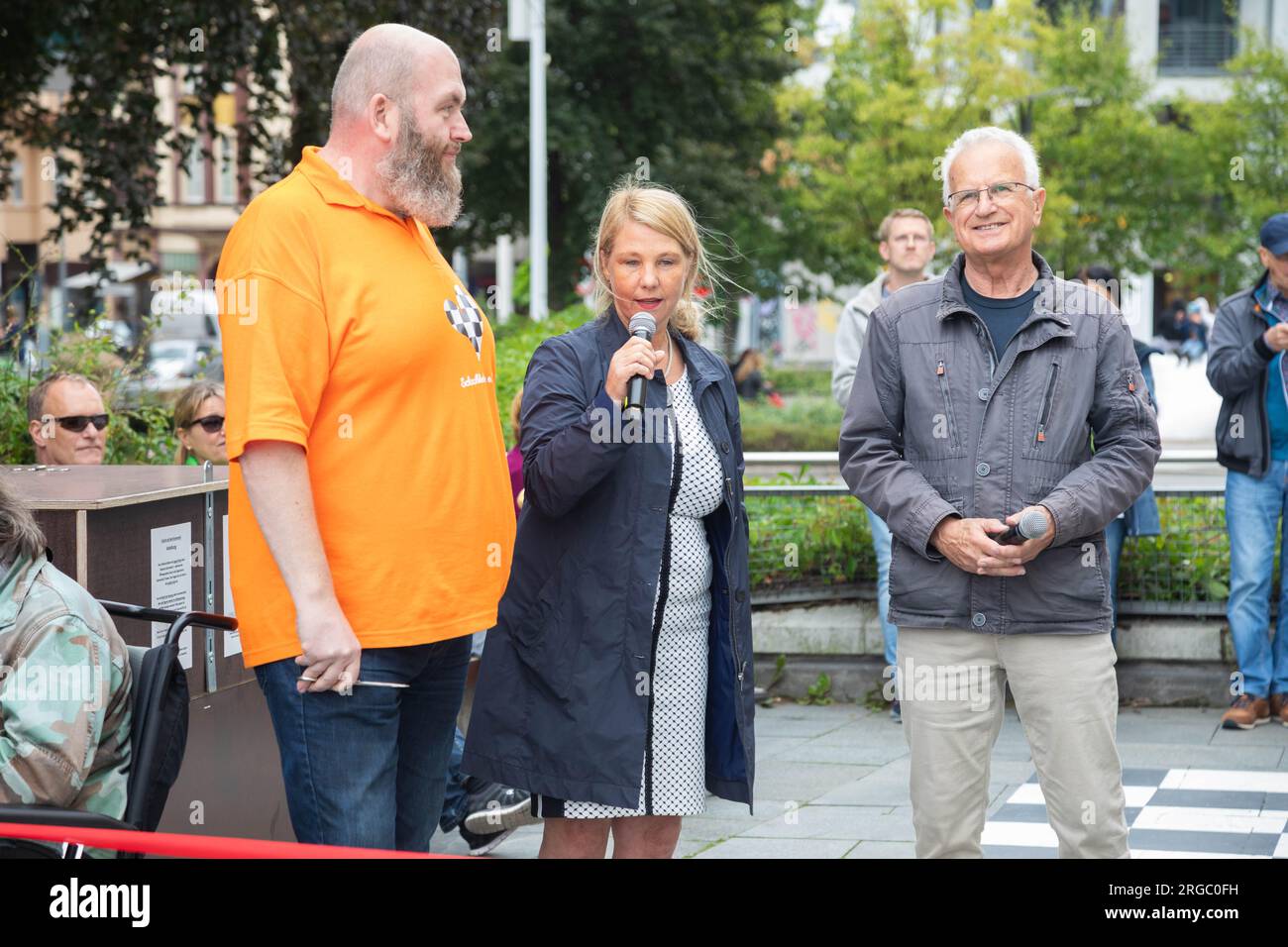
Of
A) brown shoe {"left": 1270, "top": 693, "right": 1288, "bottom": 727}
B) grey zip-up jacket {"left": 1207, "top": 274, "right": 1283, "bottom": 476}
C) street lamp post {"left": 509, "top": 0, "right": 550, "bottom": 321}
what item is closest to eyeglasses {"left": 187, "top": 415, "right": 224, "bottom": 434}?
grey zip-up jacket {"left": 1207, "top": 274, "right": 1283, "bottom": 476}

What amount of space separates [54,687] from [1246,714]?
212 inches

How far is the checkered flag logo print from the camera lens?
321cm

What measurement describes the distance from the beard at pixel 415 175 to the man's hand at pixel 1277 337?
4.48 meters

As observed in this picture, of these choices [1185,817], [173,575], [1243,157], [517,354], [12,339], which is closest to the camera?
[173,575]

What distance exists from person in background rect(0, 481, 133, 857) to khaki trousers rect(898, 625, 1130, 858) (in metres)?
1.75

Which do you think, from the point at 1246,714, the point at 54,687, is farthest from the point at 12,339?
the point at 1246,714

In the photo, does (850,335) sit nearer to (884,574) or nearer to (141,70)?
(884,574)

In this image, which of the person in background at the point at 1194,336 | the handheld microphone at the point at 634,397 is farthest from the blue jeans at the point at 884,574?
the person in background at the point at 1194,336

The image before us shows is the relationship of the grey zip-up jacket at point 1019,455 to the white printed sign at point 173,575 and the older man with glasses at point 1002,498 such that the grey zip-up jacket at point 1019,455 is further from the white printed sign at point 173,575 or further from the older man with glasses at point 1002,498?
the white printed sign at point 173,575

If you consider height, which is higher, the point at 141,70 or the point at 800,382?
the point at 141,70

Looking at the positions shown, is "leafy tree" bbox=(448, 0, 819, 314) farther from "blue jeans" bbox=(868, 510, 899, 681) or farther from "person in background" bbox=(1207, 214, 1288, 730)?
"person in background" bbox=(1207, 214, 1288, 730)

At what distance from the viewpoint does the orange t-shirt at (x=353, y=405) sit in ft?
9.78

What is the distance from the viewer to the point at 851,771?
21.6 feet
